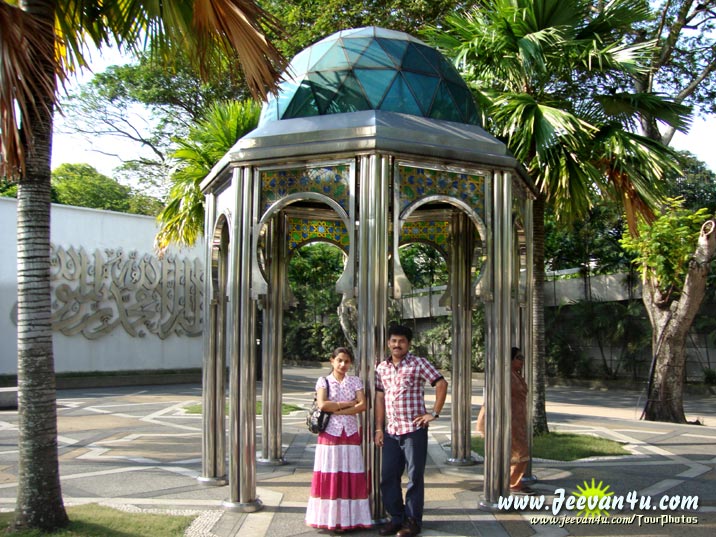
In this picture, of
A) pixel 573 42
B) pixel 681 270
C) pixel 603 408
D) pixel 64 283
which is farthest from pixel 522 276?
pixel 64 283

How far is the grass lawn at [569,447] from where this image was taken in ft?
33.9

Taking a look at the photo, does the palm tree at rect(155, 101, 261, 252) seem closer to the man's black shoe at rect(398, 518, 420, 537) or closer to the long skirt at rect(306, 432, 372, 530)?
the long skirt at rect(306, 432, 372, 530)

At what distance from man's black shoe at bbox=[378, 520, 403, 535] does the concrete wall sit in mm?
19859

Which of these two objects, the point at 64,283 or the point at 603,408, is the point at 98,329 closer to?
the point at 64,283

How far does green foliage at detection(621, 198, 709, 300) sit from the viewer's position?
15.9 m

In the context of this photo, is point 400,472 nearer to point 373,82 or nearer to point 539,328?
point 373,82

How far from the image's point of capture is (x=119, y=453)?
10.7 m

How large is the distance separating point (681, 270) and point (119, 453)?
1219 cm

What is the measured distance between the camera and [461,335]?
10.0 meters

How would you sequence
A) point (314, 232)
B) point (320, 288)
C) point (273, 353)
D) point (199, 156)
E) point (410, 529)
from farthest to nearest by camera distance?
1. point (320, 288)
2. point (199, 156)
3. point (314, 232)
4. point (273, 353)
5. point (410, 529)

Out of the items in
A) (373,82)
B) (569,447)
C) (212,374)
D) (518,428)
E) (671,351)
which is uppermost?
(373,82)

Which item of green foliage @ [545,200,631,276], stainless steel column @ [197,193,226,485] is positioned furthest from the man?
green foliage @ [545,200,631,276]

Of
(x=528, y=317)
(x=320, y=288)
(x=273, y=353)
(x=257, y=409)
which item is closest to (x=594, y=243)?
(x=320, y=288)

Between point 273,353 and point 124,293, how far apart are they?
1748cm
